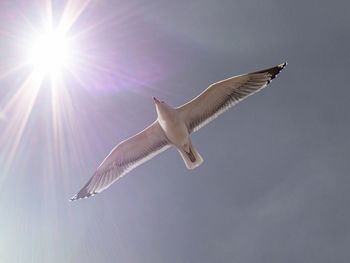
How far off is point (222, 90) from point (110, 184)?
278cm

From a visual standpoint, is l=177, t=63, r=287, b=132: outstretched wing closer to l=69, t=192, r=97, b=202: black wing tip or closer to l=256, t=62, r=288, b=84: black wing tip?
l=256, t=62, r=288, b=84: black wing tip

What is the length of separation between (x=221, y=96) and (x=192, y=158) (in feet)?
4.05

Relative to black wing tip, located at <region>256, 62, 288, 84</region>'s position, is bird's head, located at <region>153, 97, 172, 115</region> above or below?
above

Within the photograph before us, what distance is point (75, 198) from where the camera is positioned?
43.0 ft

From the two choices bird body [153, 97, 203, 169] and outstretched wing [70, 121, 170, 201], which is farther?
outstretched wing [70, 121, 170, 201]

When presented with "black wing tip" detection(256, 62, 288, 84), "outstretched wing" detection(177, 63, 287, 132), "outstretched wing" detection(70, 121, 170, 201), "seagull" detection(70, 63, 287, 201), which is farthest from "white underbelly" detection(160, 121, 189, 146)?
"black wing tip" detection(256, 62, 288, 84)

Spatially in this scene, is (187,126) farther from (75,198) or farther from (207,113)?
(75,198)

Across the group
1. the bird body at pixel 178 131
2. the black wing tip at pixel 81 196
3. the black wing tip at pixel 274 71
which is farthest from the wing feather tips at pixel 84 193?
the black wing tip at pixel 274 71

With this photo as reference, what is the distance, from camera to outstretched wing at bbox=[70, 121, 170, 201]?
12.5 metres

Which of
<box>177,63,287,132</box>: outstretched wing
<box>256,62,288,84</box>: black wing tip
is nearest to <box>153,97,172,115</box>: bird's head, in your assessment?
<box>177,63,287,132</box>: outstretched wing

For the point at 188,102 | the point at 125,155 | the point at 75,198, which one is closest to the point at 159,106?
the point at 188,102

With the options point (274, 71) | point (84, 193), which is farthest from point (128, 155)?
point (274, 71)

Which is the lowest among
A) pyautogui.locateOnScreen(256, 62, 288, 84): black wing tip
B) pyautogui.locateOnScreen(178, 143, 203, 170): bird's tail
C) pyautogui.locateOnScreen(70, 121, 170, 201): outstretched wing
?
pyautogui.locateOnScreen(178, 143, 203, 170): bird's tail

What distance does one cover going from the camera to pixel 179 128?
1209 cm
